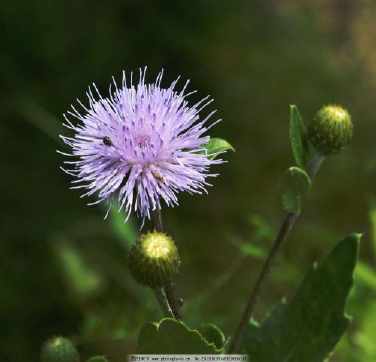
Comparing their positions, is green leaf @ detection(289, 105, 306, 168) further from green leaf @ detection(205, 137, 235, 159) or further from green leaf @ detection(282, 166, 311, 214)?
green leaf @ detection(205, 137, 235, 159)

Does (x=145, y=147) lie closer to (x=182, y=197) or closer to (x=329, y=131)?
(x=329, y=131)

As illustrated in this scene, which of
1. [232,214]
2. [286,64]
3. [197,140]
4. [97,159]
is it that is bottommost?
[232,214]

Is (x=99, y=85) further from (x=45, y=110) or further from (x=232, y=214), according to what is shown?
(x=232, y=214)

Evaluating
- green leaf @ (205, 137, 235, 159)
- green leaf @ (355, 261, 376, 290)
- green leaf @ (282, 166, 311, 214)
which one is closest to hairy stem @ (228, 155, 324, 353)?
green leaf @ (282, 166, 311, 214)

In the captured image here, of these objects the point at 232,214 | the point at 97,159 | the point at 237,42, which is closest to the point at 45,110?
the point at 232,214

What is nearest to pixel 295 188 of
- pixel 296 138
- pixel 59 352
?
pixel 296 138

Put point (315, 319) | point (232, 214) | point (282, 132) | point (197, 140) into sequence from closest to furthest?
point (315, 319) < point (197, 140) < point (232, 214) < point (282, 132)
